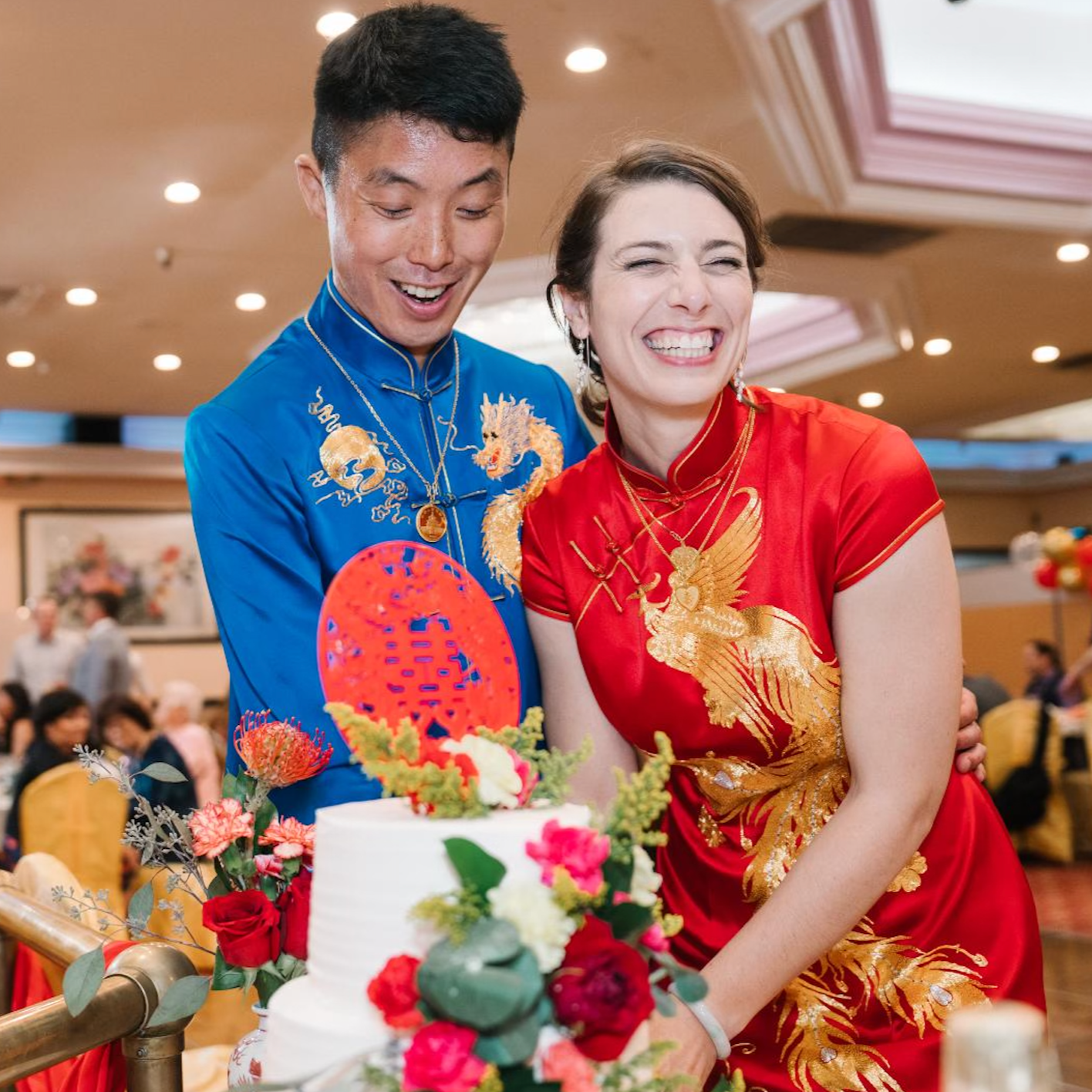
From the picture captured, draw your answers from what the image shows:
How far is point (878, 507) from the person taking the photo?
139 centimetres

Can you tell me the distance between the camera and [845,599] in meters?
1.40

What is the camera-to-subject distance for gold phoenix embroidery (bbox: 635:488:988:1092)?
56.6 inches

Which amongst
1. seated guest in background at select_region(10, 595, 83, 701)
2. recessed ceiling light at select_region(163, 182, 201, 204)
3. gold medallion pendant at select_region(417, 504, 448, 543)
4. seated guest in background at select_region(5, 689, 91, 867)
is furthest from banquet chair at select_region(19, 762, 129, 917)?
seated guest in background at select_region(10, 595, 83, 701)

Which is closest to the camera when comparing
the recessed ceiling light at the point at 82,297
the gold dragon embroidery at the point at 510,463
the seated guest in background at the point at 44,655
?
the gold dragon embroidery at the point at 510,463

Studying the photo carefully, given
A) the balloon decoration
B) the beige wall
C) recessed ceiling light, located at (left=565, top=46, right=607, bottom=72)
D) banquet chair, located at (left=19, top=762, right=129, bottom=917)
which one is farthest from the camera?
the beige wall

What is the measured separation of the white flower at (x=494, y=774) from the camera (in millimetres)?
874

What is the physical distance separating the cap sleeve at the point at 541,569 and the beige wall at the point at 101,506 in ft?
35.6

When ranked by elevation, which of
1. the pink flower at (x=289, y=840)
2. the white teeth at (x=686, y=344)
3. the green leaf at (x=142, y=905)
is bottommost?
the green leaf at (x=142, y=905)

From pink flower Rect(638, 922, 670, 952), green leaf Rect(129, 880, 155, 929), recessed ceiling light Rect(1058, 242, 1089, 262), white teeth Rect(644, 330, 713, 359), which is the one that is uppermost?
recessed ceiling light Rect(1058, 242, 1089, 262)

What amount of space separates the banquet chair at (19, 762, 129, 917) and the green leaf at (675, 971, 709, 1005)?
4105 mm

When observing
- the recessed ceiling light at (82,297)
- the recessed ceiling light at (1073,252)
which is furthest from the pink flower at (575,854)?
the recessed ceiling light at (82,297)

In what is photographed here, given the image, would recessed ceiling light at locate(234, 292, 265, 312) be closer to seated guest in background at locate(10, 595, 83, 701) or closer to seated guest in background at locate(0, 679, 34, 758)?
seated guest in background at locate(0, 679, 34, 758)

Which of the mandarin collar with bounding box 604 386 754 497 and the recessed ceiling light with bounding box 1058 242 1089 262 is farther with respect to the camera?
the recessed ceiling light with bounding box 1058 242 1089 262

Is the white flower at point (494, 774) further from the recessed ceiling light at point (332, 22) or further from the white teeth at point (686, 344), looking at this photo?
the recessed ceiling light at point (332, 22)
